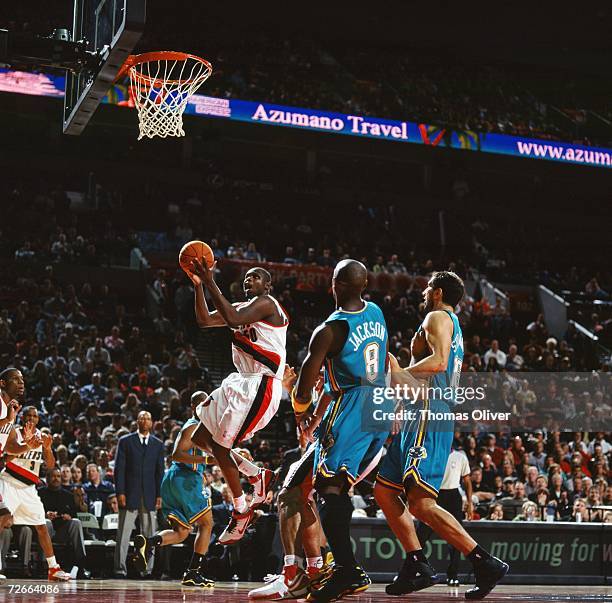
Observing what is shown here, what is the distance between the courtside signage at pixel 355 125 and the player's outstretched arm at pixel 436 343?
16898mm

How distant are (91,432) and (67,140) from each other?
1431cm

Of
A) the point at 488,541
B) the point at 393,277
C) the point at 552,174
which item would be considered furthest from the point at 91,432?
the point at 552,174

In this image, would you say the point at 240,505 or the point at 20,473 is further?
the point at 20,473

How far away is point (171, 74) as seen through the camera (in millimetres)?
9977

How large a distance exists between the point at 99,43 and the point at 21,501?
4.63 metres

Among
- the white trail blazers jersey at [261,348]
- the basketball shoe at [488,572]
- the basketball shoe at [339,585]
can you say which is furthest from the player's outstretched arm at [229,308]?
the basketball shoe at [488,572]

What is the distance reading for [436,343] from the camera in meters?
5.71

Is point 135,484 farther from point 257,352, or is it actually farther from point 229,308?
point 229,308

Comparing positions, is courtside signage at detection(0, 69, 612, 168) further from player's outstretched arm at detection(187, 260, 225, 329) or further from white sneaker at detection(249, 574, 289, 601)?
white sneaker at detection(249, 574, 289, 601)

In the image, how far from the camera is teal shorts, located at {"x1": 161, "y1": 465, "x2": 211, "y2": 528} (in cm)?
941

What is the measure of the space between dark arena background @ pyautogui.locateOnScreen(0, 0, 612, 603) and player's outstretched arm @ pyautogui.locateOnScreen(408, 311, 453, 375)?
4.03m

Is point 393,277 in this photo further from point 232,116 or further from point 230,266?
point 232,116

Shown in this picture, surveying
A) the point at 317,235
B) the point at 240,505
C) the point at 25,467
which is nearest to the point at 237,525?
the point at 240,505

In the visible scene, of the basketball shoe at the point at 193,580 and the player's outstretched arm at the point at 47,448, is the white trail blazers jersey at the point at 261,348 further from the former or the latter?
the player's outstretched arm at the point at 47,448
